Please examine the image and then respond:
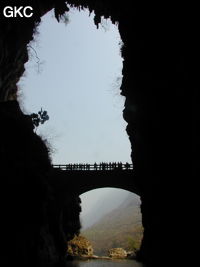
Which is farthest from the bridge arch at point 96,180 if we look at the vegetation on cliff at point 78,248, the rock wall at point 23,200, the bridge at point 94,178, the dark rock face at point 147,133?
the vegetation on cliff at point 78,248

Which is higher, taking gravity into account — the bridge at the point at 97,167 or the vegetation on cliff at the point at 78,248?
the bridge at the point at 97,167

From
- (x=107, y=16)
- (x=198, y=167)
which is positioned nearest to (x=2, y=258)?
(x=198, y=167)

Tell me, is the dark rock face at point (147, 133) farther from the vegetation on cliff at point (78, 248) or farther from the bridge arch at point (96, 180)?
the vegetation on cliff at point (78, 248)

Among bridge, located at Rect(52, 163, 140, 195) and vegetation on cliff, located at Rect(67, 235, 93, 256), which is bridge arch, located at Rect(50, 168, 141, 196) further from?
vegetation on cliff, located at Rect(67, 235, 93, 256)

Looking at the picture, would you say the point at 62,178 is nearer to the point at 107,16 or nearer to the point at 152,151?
the point at 152,151

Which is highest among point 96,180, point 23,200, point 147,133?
point 147,133

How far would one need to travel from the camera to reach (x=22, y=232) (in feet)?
51.2

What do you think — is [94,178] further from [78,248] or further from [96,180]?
[78,248]

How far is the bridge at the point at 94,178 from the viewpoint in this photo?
89.0 ft

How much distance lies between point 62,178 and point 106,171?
450 cm

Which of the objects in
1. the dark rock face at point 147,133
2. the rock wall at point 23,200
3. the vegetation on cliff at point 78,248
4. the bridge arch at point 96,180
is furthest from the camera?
the vegetation on cliff at point 78,248

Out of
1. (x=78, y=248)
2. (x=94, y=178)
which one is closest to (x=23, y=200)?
(x=94, y=178)

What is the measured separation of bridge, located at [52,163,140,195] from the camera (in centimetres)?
2714

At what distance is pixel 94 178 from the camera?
2725 cm
